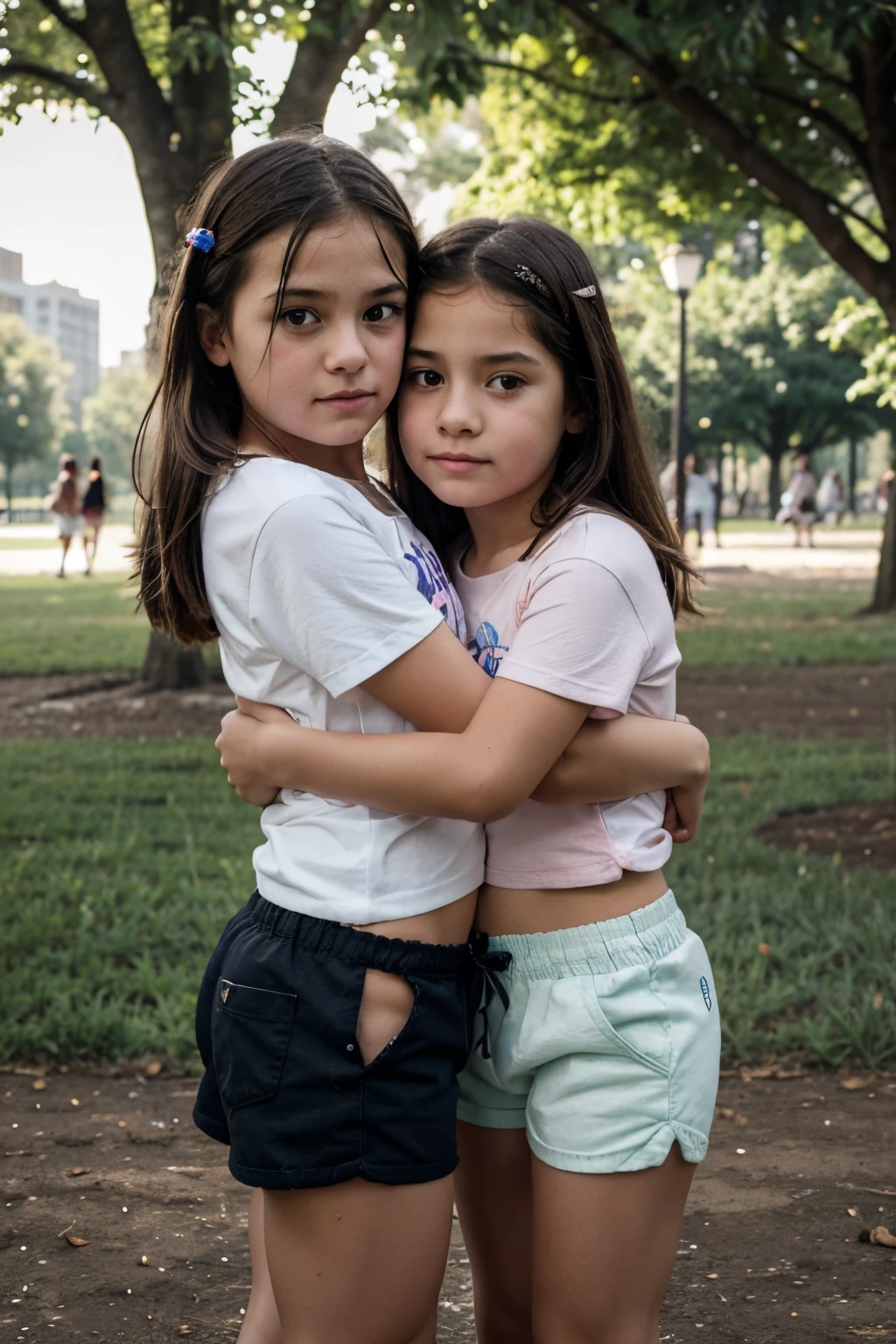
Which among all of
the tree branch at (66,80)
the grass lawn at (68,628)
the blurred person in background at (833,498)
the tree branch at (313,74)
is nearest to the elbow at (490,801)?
the grass lawn at (68,628)

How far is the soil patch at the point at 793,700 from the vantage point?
8539mm

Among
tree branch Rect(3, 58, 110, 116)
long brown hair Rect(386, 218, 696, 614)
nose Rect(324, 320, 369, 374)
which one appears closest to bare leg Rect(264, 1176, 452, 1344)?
long brown hair Rect(386, 218, 696, 614)

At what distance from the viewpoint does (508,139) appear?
553 inches

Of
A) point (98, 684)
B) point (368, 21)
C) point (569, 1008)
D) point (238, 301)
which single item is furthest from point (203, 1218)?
point (98, 684)

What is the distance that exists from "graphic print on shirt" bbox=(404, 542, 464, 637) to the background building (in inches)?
4895

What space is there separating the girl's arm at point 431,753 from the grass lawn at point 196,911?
8.54ft

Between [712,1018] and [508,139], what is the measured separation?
44.0ft

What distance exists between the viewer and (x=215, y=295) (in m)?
1.88

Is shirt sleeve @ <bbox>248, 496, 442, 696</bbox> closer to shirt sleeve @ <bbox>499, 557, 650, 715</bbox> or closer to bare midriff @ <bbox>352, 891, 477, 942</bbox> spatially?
shirt sleeve @ <bbox>499, 557, 650, 715</bbox>

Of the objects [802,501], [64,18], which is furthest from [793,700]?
[802,501]

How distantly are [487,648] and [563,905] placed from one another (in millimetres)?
365

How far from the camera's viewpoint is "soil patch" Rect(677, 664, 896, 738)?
8.54 m

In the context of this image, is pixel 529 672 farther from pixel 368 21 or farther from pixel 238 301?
pixel 368 21

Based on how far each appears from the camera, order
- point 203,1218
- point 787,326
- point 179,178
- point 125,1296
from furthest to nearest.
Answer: point 787,326
point 179,178
point 203,1218
point 125,1296
